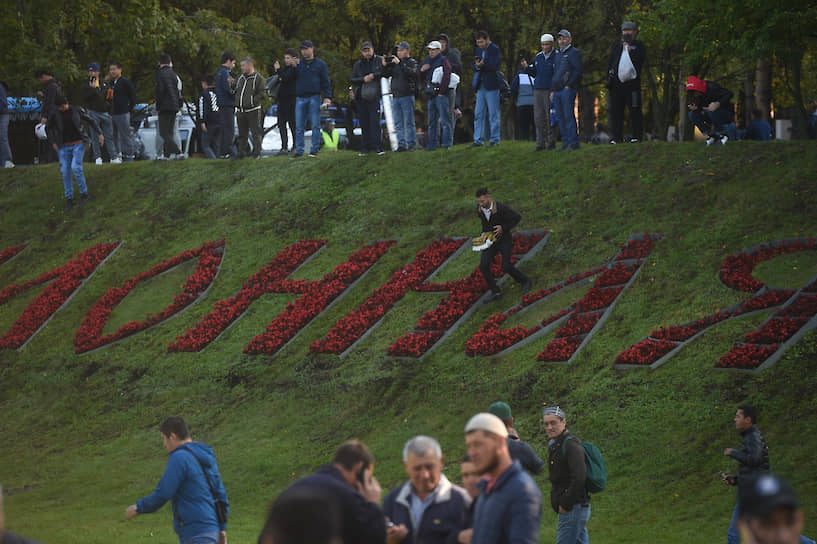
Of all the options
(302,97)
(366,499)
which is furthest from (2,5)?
(366,499)

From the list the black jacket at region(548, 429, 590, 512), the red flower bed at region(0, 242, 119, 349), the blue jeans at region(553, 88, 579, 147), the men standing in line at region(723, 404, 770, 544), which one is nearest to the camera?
the black jacket at region(548, 429, 590, 512)

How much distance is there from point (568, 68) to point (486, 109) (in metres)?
3.29

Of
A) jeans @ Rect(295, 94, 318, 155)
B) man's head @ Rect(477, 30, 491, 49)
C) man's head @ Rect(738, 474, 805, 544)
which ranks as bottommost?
man's head @ Rect(738, 474, 805, 544)

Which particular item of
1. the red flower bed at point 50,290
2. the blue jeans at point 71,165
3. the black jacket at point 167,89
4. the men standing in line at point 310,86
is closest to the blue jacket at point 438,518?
the red flower bed at point 50,290

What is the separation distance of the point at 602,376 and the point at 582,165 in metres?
7.97

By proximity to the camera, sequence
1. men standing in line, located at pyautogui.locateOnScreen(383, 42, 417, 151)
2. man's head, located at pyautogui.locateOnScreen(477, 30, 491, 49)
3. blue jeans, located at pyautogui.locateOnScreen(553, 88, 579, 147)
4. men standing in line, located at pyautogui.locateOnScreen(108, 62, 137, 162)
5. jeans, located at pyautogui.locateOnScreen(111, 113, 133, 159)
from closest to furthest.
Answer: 1. blue jeans, located at pyautogui.locateOnScreen(553, 88, 579, 147)
2. man's head, located at pyautogui.locateOnScreen(477, 30, 491, 49)
3. men standing in line, located at pyautogui.locateOnScreen(383, 42, 417, 151)
4. men standing in line, located at pyautogui.locateOnScreen(108, 62, 137, 162)
5. jeans, located at pyautogui.locateOnScreen(111, 113, 133, 159)

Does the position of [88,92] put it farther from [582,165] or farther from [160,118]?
[582,165]

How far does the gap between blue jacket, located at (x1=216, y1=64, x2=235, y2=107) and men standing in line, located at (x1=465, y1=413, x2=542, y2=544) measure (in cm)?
2475

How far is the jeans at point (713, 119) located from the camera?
24.3 meters

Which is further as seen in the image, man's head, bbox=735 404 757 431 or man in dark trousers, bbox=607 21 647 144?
man in dark trousers, bbox=607 21 647 144

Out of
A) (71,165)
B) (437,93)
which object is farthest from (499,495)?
(71,165)

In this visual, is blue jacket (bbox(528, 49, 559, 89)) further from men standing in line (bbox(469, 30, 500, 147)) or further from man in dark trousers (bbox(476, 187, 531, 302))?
man in dark trousers (bbox(476, 187, 531, 302))

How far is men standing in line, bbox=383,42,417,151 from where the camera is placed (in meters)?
28.0

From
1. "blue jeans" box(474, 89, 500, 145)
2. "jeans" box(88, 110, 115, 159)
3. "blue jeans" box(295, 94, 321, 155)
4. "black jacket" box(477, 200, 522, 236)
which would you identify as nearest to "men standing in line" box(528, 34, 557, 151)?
"blue jeans" box(474, 89, 500, 145)
